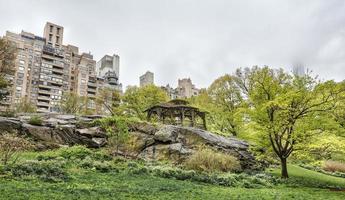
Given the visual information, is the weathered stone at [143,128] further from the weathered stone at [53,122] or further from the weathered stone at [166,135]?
the weathered stone at [53,122]

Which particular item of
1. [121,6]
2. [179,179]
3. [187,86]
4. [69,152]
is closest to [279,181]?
[179,179]

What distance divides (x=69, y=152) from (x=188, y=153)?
755 centimetres

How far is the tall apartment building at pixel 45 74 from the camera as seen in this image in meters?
67.6

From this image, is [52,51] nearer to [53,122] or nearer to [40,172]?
[53,122]

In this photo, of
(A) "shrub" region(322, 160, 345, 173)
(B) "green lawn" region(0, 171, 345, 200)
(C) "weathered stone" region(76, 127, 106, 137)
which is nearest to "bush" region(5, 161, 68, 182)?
(B) "green lawn" region(0, 171, 345, 200)

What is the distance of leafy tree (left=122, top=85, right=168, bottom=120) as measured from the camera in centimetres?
3766

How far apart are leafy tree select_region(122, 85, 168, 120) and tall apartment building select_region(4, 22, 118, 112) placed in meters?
27.9

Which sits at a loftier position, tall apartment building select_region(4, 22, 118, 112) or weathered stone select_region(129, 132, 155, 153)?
tall apartment building select_region(4, 22, 118, 112)

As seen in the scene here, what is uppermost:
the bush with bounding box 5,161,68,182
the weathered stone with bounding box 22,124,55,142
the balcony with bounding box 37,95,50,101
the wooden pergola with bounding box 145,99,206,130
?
the balcony with bounding box 37,95,50,101

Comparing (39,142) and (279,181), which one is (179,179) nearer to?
(279,181)

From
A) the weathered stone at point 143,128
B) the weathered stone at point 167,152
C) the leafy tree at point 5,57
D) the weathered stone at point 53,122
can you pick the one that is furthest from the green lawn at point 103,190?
the leafy tree at point 5,57

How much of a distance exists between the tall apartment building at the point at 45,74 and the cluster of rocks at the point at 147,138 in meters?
44.1

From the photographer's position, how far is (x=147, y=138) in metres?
20.5

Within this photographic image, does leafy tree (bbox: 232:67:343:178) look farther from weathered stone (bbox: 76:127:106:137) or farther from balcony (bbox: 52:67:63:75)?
balcony (bbox: 52:67:63:75)
